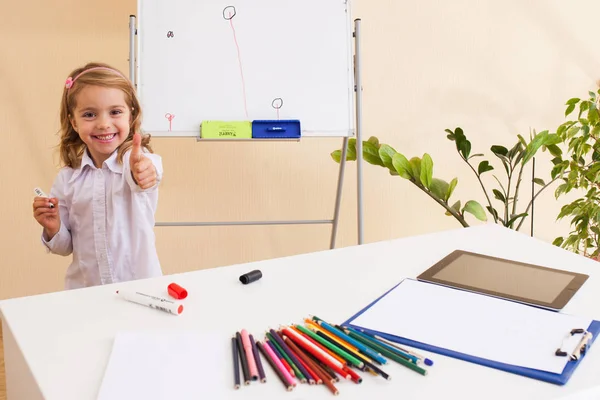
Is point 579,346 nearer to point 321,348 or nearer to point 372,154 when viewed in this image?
point 321,348

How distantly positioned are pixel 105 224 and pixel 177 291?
70cm

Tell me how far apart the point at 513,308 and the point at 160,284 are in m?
0.53

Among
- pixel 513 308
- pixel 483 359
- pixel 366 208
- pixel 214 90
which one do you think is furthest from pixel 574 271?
pixel 366 208

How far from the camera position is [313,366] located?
2.25ft

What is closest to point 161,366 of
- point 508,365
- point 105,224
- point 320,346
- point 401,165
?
point 320,346

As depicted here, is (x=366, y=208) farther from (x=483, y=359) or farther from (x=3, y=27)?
(x=483, y=359)

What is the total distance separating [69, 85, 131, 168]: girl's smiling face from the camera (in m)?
1.49

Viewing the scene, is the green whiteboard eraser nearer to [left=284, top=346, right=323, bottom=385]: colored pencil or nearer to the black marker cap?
the black marker cap

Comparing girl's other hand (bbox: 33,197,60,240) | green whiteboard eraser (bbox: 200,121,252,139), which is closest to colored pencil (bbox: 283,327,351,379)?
girl's other hand (bbox: 33,197,60,240)

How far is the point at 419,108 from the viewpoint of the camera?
8.79ft

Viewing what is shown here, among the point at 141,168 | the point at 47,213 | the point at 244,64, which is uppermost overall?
the point at 244,64

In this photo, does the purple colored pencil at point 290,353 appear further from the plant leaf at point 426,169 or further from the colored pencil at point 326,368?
the plant leaf at point 426,169

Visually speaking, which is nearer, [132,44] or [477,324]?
[477,324]

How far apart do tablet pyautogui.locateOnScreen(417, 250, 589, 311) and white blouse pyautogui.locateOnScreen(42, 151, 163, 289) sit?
80 cm
